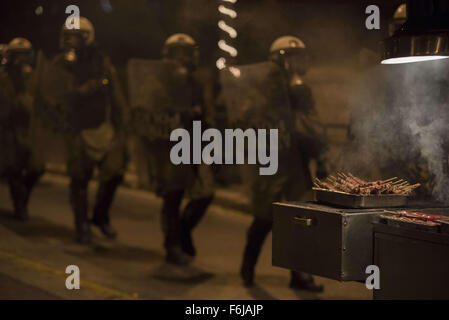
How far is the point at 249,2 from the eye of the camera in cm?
1028

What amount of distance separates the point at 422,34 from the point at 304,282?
Result: 3.26 metres

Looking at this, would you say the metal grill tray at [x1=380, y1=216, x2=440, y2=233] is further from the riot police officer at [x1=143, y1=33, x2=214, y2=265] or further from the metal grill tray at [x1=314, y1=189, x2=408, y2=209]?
the riot police officer at [x1=143, y1=33, x2=214, y2=265]

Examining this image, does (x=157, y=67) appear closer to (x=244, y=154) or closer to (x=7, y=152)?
(x=244, y=154)

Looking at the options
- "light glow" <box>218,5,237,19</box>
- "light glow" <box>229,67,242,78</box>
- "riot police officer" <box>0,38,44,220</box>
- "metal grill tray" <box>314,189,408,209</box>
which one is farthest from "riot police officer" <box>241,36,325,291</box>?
"riot police officer" <box>0,38,44,220</box>

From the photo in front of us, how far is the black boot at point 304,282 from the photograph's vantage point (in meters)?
6.78

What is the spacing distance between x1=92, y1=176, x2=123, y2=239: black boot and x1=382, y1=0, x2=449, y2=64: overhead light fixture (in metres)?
5.46

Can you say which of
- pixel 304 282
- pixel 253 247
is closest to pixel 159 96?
pixel 253 247

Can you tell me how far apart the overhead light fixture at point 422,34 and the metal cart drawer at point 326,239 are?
851 mm

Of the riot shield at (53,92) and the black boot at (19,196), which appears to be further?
the black boot at (19,196)

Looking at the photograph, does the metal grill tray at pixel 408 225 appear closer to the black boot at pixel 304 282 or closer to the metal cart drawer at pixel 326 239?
the metal cart drawer at pixel 326 239

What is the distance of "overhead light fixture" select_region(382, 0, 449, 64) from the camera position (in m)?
4.00

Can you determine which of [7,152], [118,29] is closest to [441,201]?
[7,152]

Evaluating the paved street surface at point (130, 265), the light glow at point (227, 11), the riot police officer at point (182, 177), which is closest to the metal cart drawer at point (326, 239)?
the paved street surface at point (130, 265)

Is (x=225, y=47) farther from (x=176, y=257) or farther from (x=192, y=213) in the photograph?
(x=176, y=257)
